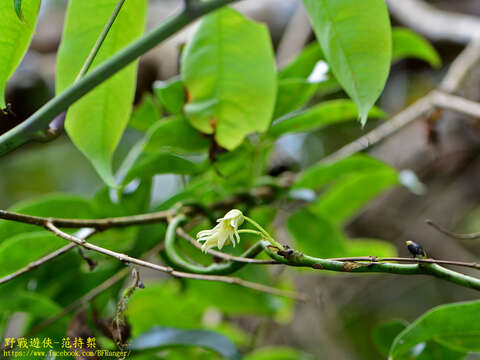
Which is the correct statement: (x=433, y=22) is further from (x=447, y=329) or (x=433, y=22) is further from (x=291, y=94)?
(x=447, y=329)

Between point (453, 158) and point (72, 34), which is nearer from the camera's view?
point (72, 34)

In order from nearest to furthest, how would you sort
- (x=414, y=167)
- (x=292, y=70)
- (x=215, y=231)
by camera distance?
(x=215, y=231) → (x=292, y=70) → (x=414, y=167)

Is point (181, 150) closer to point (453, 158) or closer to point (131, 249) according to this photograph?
point (131, 249)

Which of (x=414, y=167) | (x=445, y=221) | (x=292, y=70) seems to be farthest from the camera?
(x=445, y=221)

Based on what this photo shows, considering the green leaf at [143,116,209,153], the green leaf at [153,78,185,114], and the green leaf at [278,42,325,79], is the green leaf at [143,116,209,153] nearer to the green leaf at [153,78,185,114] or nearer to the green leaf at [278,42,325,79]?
the green leaf at [153,78,185,114]

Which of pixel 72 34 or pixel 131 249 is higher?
pixel 72 34

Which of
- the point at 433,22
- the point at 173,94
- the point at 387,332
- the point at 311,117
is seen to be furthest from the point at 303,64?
the point at 433,22

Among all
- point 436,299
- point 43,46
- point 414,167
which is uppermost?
point 43,46

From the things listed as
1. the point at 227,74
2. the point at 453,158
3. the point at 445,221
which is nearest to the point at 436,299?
the point at 445,221
